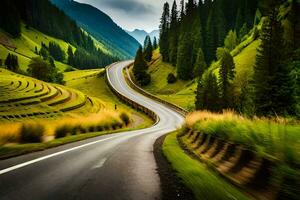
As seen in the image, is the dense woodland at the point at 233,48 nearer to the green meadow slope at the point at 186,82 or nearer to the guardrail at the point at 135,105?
the green meadow slope at the point at 186,82

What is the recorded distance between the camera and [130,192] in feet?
19.9

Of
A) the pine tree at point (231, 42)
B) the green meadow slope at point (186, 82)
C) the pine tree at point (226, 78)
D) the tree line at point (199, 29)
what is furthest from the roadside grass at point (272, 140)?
the pine tree at point (231, 42)

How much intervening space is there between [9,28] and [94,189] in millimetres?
213251

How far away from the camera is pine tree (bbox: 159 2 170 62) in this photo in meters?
117

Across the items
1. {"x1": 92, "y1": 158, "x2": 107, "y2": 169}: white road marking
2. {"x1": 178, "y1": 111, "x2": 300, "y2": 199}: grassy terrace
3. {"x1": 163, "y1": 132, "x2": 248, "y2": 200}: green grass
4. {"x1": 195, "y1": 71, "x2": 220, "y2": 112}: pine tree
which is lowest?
{"x1": 92, "y1": 158, "x2": 107, "y2": 169}: white road marking

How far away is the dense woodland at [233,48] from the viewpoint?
3494 cm

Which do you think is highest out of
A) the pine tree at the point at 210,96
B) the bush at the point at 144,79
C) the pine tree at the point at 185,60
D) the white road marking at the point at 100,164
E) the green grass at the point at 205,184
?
the pine tree at the point at 185,60

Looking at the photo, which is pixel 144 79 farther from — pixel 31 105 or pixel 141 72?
pixel 31 105

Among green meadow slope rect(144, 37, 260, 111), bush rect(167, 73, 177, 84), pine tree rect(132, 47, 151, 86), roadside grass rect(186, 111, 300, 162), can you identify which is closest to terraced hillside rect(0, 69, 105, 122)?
green meadow slope rect(144, 37, 260, 111)

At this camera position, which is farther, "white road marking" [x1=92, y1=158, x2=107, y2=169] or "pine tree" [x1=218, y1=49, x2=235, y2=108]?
"pine tree" [x1=218, y1=49, x2=235, y2=108]

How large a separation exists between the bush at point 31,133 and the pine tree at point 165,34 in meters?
102

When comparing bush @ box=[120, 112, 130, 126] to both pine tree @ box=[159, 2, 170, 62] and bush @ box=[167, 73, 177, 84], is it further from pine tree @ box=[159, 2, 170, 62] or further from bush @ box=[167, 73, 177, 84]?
pine tree @ box=[159, 2, 170, 62]

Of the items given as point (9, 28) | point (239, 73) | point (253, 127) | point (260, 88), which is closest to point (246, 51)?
point (239, 73)

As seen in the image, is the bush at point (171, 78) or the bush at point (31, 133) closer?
the bush at point (31, 133)
